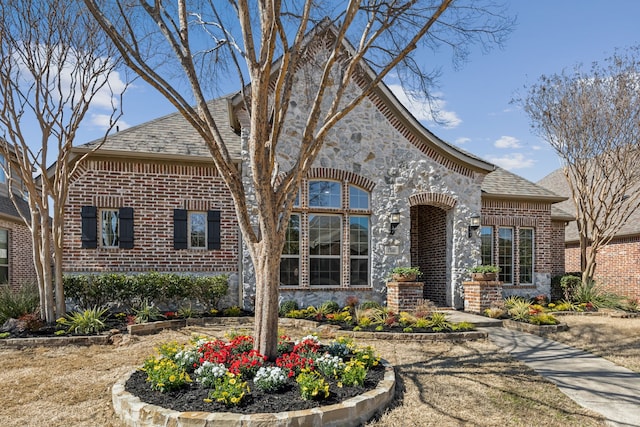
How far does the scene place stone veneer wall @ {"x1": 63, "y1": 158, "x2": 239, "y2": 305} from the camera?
9.64 metres

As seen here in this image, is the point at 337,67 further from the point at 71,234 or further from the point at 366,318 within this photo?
the point at 71,234

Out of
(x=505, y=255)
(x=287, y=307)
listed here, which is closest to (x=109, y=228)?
(x=287, y=307)

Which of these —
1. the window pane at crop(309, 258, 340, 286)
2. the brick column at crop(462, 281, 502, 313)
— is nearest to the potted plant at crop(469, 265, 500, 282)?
the brick column at crop(462, 281, 502, 313)

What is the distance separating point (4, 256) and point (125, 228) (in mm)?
7364

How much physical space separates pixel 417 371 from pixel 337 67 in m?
7.67

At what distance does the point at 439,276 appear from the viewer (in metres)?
12.3

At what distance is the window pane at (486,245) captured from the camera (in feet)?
41.5

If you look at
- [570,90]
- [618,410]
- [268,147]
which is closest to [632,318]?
[570,90]

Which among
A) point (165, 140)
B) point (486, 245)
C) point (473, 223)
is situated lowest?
point (486, 245)

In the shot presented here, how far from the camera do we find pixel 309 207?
10.6m

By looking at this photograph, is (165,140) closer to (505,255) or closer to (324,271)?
(324,271)

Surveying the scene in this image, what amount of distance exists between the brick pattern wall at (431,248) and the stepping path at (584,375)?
396 centimetres

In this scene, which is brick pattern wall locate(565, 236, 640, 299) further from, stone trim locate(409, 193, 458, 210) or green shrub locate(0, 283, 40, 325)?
green shrub locate(0, 283, 40, 325)

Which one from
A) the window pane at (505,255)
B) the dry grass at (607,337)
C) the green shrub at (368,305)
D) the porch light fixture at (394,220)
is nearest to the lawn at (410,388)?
the dry grass at (607,337)
